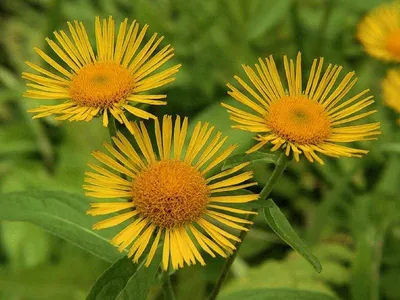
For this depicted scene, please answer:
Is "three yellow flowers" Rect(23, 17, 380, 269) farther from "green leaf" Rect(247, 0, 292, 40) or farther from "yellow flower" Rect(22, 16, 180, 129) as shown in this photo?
"green leaf" Rect(247, 0, 292, 40)

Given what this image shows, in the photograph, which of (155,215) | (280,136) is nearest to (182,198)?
(155,215)

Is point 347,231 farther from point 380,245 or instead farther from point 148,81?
point 148,81

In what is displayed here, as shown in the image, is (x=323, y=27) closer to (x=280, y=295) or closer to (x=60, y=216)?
(x=280, y=295)

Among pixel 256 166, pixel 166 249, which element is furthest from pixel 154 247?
pixel 256 166

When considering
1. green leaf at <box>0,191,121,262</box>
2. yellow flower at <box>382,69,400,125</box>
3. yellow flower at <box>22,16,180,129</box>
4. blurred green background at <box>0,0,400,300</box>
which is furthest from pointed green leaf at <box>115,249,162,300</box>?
yellow flower at <box>382,69,400,125</box>

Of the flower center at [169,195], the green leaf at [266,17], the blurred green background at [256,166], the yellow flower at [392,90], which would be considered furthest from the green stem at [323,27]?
the flower center at [169,195]

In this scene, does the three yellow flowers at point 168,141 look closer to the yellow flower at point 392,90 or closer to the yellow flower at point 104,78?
the yellow flower at point 104,78
